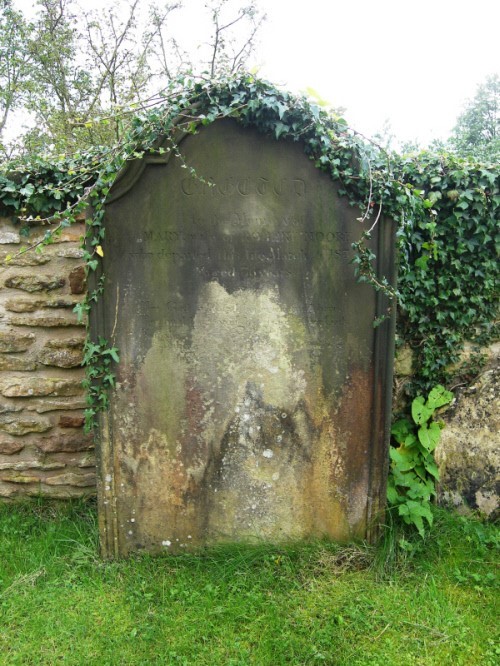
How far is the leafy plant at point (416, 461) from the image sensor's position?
104 inches

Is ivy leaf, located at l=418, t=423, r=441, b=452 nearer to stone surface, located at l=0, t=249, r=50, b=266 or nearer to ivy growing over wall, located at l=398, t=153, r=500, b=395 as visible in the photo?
ivy growing over wall, located at l=398, t=153, r=500, b=395

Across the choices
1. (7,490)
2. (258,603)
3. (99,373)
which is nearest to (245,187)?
(99,373)

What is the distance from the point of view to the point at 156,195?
2.40 metres

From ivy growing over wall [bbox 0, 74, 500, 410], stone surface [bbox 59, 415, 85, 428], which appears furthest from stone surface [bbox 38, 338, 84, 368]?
ivy growing over wall [bbox 0, 74, 500, 410]

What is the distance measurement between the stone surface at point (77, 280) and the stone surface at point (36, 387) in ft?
2.10

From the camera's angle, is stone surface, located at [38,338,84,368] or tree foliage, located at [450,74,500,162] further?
tree foliage, located at [450,74,500,162]

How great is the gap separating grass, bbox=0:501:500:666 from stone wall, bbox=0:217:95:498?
1.57 feet

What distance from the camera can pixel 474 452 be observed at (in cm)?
294

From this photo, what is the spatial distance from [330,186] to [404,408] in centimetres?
165

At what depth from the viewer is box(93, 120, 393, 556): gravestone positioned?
2.41 metres

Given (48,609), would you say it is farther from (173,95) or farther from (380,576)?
(173,95)

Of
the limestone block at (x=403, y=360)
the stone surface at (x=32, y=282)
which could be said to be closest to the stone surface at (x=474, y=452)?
the limestone block at (x=403, y=360)

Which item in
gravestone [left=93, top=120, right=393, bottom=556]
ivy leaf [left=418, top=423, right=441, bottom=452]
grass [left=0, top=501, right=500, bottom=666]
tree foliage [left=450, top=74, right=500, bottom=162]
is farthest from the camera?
tree foliage [left=450, top=74, right=500, bottom=162]

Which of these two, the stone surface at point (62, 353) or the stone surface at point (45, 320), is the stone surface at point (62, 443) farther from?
the stone surface at point (45, 320)
